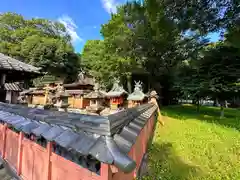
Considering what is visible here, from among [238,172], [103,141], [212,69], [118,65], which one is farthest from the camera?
[118,65]

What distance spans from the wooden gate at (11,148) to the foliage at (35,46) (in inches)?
→ 1218

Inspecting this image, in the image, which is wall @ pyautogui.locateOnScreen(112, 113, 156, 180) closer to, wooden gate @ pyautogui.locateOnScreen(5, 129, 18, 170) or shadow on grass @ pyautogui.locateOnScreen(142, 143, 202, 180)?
shadow on grass @ pyautogui.locateOnScreen(142, 143, 202, 180)

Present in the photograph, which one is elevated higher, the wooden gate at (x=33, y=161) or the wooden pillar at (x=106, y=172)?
the wooden pillar at (x=106, y=172)

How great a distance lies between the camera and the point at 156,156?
261 inches

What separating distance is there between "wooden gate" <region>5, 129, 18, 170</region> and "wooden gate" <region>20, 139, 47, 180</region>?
1.24 ft

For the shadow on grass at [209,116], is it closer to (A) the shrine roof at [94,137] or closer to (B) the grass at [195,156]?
(B) the grass at [195,156]

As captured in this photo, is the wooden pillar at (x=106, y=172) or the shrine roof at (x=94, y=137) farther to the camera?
the wooden pillar at (x=106, y=172)

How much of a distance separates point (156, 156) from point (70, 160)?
5177mm

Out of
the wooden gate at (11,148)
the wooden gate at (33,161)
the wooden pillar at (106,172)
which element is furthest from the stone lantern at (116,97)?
the wooden pillar at (106,172)

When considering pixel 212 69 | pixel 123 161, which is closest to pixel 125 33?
pixel 212 69

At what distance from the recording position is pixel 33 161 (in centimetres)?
273

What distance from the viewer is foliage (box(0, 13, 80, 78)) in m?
32.1

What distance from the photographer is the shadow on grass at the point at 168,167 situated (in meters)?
5.07

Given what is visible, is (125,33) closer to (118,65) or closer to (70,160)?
(118,65)
